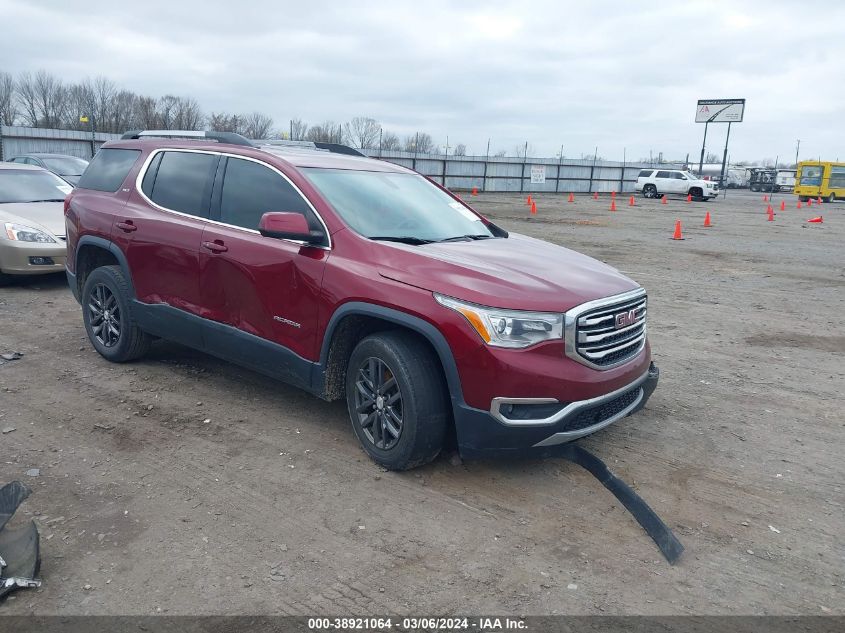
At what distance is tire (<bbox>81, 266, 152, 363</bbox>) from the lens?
5.64m

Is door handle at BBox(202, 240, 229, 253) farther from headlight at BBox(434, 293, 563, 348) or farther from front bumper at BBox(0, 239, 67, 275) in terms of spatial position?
front bumper at BBox(0, 239, 67, 275)

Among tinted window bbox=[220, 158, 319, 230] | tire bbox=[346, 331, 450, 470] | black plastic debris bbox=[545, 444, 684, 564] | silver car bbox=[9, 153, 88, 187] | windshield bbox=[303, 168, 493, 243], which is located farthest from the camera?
silver car bbox=[9, 153, 88, 187]

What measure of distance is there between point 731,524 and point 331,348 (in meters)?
2.47

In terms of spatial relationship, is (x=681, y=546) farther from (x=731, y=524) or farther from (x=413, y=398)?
(x=413, y=398)

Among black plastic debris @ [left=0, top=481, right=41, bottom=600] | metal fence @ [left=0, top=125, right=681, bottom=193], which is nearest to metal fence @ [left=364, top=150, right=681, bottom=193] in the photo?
metal fence @ [left=0, top=125, right=681, bottom=193]

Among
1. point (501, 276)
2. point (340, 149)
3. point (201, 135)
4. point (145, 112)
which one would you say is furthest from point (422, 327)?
point (145, 112)

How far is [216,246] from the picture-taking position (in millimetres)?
4828

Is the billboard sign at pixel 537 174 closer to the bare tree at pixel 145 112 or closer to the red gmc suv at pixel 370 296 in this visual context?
the bare tree at pixel 145 112

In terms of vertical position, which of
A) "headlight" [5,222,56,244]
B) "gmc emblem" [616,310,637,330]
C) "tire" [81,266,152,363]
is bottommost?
"tire" [81,266,152,363]

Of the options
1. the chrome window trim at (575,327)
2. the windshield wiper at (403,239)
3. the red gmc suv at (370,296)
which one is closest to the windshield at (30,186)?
the red gmc suv at (370,296)

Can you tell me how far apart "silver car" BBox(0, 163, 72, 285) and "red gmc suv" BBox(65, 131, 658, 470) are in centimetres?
335

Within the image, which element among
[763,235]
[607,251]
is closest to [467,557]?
[607,251]

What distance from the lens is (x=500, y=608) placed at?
293 centimetres

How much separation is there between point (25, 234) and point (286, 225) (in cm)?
617
